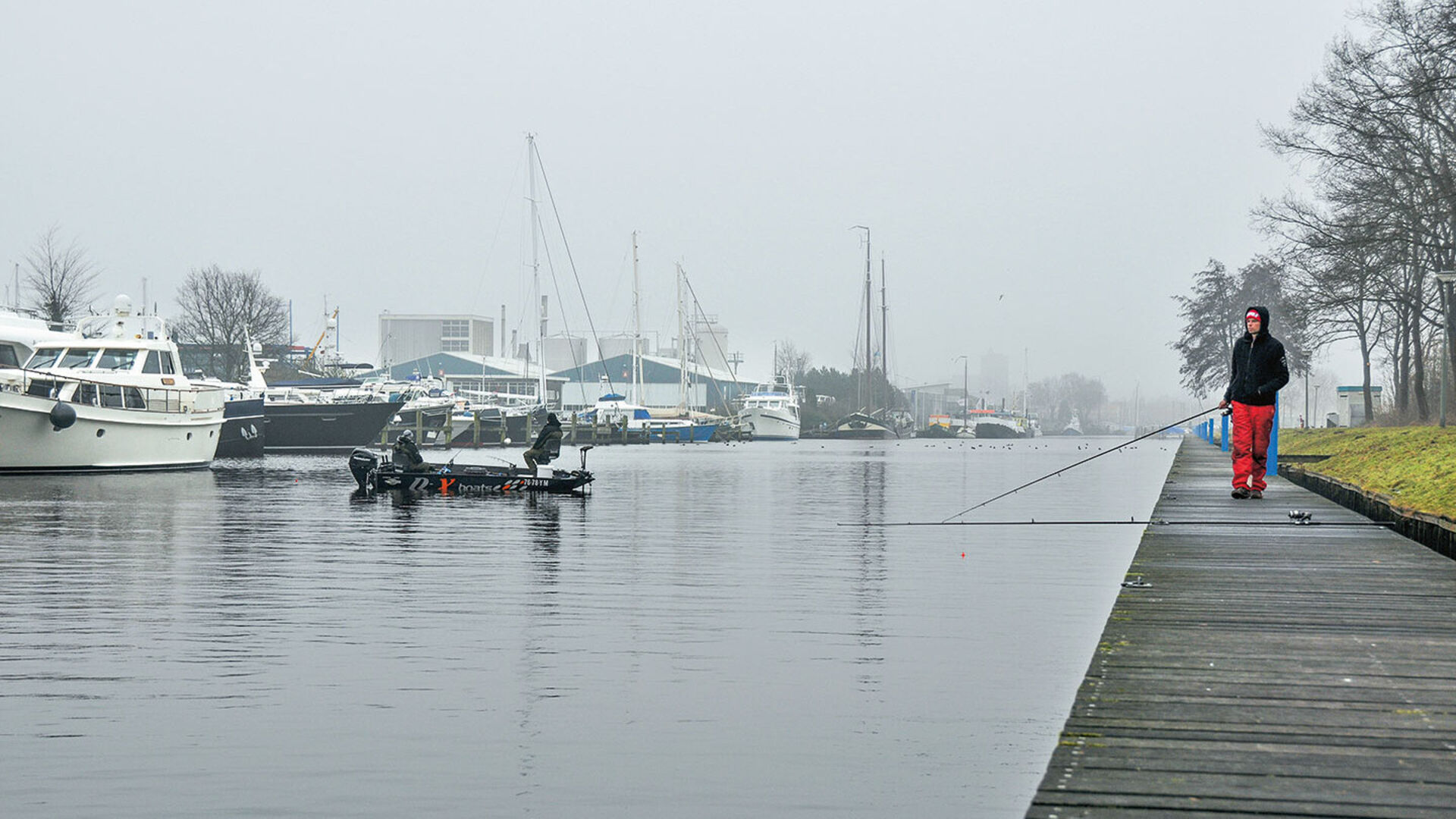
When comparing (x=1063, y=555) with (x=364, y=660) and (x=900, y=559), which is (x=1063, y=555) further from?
(x=364, y=660)

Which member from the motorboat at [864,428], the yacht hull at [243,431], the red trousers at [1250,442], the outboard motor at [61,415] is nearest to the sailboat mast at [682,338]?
the motorboat at [864,428]

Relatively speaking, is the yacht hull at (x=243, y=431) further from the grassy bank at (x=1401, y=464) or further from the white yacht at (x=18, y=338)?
the grassy bank at (x=1401, y=464)

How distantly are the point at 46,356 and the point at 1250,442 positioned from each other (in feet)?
129

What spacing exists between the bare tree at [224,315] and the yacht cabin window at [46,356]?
152 feet

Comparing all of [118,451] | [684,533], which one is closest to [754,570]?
[684,533]

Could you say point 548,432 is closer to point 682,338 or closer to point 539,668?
point 539,668

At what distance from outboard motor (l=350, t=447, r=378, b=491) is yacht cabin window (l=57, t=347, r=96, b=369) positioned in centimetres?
1529

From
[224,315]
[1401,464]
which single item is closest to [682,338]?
[224,315]

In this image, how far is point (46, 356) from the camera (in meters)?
46.3

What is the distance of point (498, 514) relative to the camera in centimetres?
2784

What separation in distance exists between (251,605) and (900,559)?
8321mm

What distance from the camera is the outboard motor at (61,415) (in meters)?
42.1

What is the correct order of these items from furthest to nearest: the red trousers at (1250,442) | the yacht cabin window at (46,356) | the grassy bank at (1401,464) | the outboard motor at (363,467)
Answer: the yacht cabin window at (46,356) → the outboard motor at (363,467) → the red trousers at (1250,442) → the grassy bank at (1401,464)

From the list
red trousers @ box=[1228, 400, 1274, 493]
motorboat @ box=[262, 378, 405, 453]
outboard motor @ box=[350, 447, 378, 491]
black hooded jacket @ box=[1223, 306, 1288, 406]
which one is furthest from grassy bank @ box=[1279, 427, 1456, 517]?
motorboat @ box=[262, 378, 405, 453]
